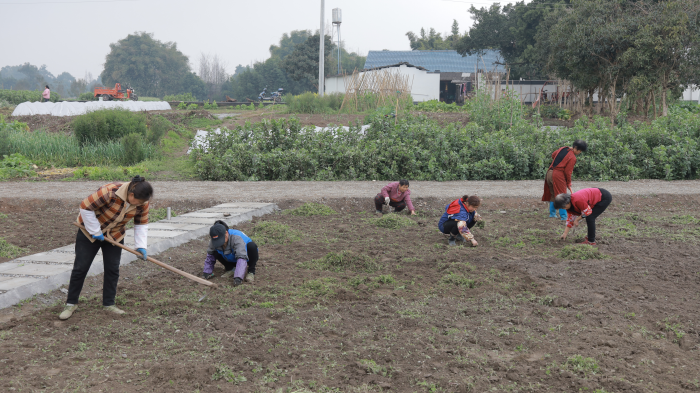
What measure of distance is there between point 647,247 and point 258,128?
8724 mm

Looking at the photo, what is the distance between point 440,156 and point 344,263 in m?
6.50

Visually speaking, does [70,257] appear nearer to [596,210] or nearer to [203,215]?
[203,215]

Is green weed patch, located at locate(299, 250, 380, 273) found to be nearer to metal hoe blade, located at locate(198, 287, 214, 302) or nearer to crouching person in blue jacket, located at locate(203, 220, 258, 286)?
crouching person in blue jacket, located at locate(203, 220, 258, 286)

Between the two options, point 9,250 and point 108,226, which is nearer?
point 108,226

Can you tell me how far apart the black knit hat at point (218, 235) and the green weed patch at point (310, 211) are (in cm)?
346

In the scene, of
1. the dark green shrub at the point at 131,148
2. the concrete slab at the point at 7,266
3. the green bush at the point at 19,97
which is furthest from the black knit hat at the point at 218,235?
the green bush at the point at 19,97

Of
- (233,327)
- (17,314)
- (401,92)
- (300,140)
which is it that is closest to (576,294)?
(233,327)

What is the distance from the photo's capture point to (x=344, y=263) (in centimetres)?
591

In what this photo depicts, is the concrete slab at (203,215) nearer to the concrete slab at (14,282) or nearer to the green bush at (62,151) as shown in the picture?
the concrete slab at (14,282)

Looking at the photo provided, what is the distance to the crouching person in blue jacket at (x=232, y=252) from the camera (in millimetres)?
5074

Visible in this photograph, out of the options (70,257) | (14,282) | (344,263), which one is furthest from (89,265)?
(344,263)

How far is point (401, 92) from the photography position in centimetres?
2222

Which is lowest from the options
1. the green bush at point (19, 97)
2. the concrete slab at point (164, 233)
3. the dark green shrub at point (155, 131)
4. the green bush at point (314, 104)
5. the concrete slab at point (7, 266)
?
the concrete slab at point (7, 266)

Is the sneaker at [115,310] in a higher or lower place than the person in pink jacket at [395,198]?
lower
